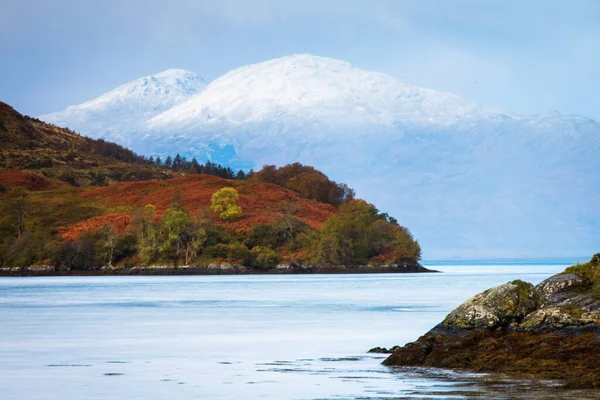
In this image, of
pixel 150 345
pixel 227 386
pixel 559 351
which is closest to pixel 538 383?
pixel 559 351

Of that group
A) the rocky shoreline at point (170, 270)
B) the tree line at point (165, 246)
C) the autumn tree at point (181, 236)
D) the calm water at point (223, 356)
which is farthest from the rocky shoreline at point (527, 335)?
the rocky shoreline at point (170, 270)

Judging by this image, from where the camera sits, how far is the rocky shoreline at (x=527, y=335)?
29141mm

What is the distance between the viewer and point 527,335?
31875 millimetres

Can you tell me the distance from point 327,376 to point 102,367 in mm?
7882

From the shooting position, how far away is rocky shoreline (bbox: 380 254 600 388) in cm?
2914

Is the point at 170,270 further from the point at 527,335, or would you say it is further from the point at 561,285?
the point at 527,335

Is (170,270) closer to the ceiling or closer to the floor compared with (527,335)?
closer to the ceiling

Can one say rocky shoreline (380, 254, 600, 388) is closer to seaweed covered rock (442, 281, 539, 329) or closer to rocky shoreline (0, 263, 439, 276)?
seaweed covered rock (442, 281, 539, 329)

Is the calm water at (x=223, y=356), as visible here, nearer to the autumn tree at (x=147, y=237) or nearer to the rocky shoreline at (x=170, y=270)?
the autumn tree at (x=147, y=237)

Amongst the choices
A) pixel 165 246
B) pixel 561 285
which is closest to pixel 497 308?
pixel 561 285

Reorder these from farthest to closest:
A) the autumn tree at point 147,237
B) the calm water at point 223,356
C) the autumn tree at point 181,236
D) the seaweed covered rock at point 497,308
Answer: the autumn tree at point 181,236
the autumn tree at point 147,237
the seaweed covered rock at point 497,308
the calm water at point 223,356

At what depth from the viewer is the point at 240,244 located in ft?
642

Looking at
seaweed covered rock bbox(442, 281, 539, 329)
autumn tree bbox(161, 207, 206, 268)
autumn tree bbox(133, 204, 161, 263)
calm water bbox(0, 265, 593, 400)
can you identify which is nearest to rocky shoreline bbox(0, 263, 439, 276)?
autumn tree bbox(161, 207, 206, 268)

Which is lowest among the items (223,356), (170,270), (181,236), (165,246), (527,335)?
(223,356)
